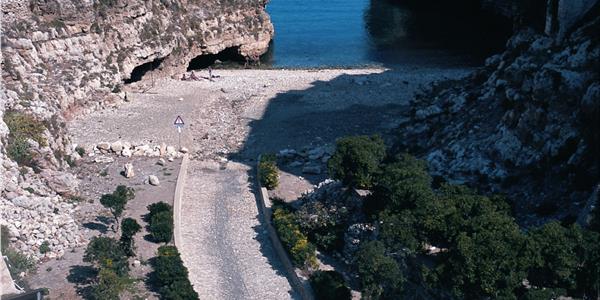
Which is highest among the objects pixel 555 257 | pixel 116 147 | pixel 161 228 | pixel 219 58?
pixel 555 257

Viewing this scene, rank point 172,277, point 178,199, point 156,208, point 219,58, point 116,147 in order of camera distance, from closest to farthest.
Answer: point 172,277 → point 156,208 → point 178,199 → point 116,147 → point 219,58

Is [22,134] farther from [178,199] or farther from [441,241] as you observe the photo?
[441,241]

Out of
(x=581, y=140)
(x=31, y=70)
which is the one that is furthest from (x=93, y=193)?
(x=581, y=140)

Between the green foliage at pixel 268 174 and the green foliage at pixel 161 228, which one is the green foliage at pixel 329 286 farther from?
the green foliage at pixel 268 174

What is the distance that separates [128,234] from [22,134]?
38.6 ft

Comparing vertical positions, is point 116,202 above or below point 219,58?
above

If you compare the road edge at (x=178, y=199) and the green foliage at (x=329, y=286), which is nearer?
the green foliage at (x=329, y=286)

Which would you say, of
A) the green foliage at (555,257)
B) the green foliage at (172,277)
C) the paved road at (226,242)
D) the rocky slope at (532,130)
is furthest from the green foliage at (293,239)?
the green foliage at (555,257)

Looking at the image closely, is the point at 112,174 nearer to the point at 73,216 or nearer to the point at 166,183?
the point at 166,183

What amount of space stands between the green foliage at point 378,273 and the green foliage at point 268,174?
571 inches

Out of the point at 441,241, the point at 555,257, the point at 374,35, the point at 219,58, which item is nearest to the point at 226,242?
the point at 441,241

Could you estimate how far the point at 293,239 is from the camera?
38031 mm

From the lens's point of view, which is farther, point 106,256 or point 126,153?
point 126,153

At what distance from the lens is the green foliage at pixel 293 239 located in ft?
121
